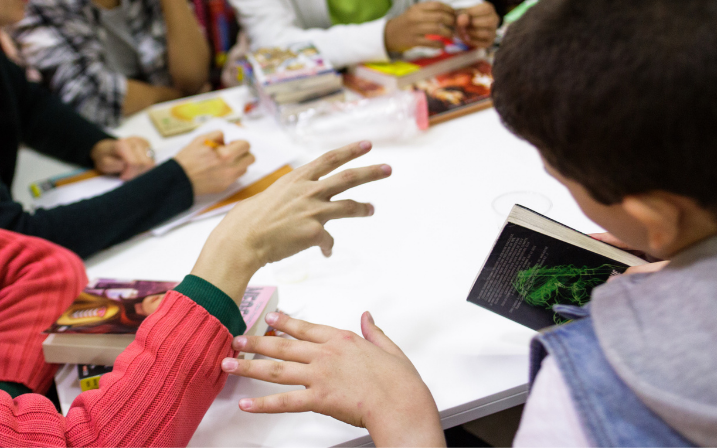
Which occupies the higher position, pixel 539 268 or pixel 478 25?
pixel 478 25

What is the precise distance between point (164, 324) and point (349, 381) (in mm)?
220

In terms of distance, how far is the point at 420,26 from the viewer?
1219mm

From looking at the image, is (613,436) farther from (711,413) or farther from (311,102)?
(311,102)

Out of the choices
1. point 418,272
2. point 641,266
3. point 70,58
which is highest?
point 70,58

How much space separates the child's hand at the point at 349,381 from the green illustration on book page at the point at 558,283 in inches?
6.7

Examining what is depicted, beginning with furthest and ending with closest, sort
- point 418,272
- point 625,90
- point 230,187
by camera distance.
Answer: point 230,187 < point 418,272 < point 625,90

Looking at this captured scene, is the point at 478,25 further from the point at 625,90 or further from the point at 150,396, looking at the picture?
the point at 150,396

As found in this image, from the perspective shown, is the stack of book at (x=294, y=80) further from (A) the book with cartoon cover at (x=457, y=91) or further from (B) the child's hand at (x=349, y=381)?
(B) the child's hand at (x=349, y=381)

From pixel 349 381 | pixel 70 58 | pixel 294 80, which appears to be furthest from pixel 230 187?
pixel 70 58

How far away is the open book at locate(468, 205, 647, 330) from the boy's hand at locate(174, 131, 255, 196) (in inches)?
22.1

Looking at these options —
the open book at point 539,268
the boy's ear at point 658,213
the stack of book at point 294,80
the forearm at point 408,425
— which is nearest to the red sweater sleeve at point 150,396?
the forearm at point 408,425

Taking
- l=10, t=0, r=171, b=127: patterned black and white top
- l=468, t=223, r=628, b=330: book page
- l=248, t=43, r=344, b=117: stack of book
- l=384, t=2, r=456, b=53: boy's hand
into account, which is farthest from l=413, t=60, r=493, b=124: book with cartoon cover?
l=10, t=0, r=171, b=127: patterned black and white top

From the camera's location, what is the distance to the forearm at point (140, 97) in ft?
4.36

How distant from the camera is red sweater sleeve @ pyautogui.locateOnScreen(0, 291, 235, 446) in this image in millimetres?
472
